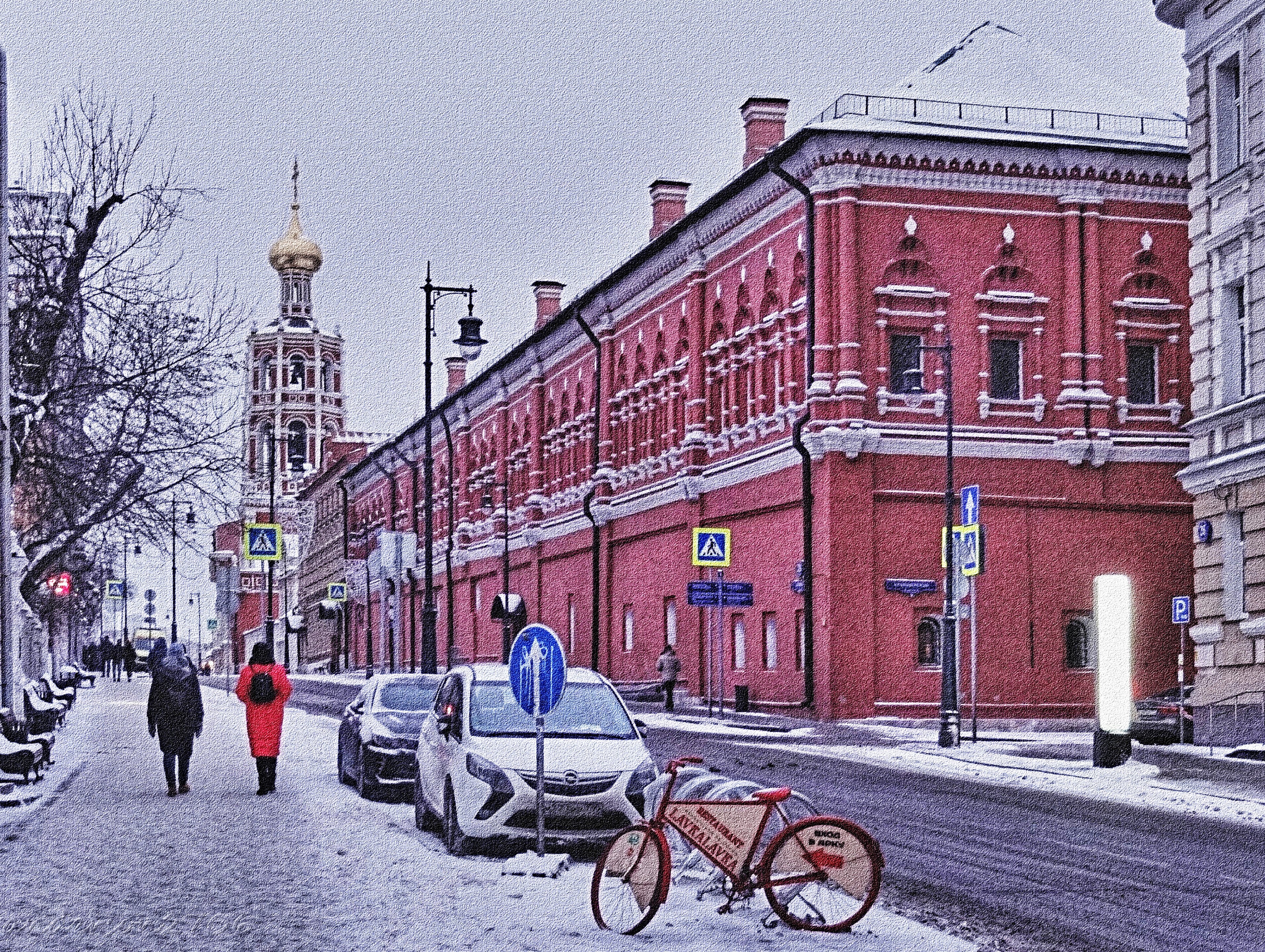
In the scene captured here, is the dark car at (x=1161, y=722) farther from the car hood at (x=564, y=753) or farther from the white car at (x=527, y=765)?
the car hood at (x=564, y=753)

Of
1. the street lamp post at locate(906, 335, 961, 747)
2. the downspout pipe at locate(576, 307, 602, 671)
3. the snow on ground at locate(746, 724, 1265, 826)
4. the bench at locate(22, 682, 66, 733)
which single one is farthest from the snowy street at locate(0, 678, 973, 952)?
the downspout pipe at locate(576, 307, 602, 671)

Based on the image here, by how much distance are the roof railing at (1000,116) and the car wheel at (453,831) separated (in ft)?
92.0

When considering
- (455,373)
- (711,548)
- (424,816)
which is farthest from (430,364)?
(455,373)

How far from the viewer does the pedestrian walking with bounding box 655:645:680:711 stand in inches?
1935

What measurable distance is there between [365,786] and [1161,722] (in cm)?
1570

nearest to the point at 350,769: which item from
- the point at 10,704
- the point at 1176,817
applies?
the point at 10,704

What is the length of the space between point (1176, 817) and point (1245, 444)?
1114cm

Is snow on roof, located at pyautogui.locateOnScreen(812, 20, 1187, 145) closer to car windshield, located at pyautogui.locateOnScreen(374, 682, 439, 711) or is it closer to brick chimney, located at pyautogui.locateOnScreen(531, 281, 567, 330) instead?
car windshield, located at pyautogui.locateOnScreen(374, 682, 439, 711)

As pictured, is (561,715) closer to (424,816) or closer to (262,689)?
(424,816)

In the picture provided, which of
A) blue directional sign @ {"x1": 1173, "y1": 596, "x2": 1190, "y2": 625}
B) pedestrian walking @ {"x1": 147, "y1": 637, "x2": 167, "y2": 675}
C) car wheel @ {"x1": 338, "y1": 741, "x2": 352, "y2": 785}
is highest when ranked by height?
blue directional sign @ {"x1": 1173, "y1": 596, "x2": 1190, "y2": 625}

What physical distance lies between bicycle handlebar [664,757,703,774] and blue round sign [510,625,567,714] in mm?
2068

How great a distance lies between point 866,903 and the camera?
37.6ft

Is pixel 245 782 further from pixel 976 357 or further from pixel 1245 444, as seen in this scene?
pixel 976 357

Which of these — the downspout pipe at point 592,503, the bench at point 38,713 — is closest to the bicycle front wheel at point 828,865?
the bench at point 38,713
